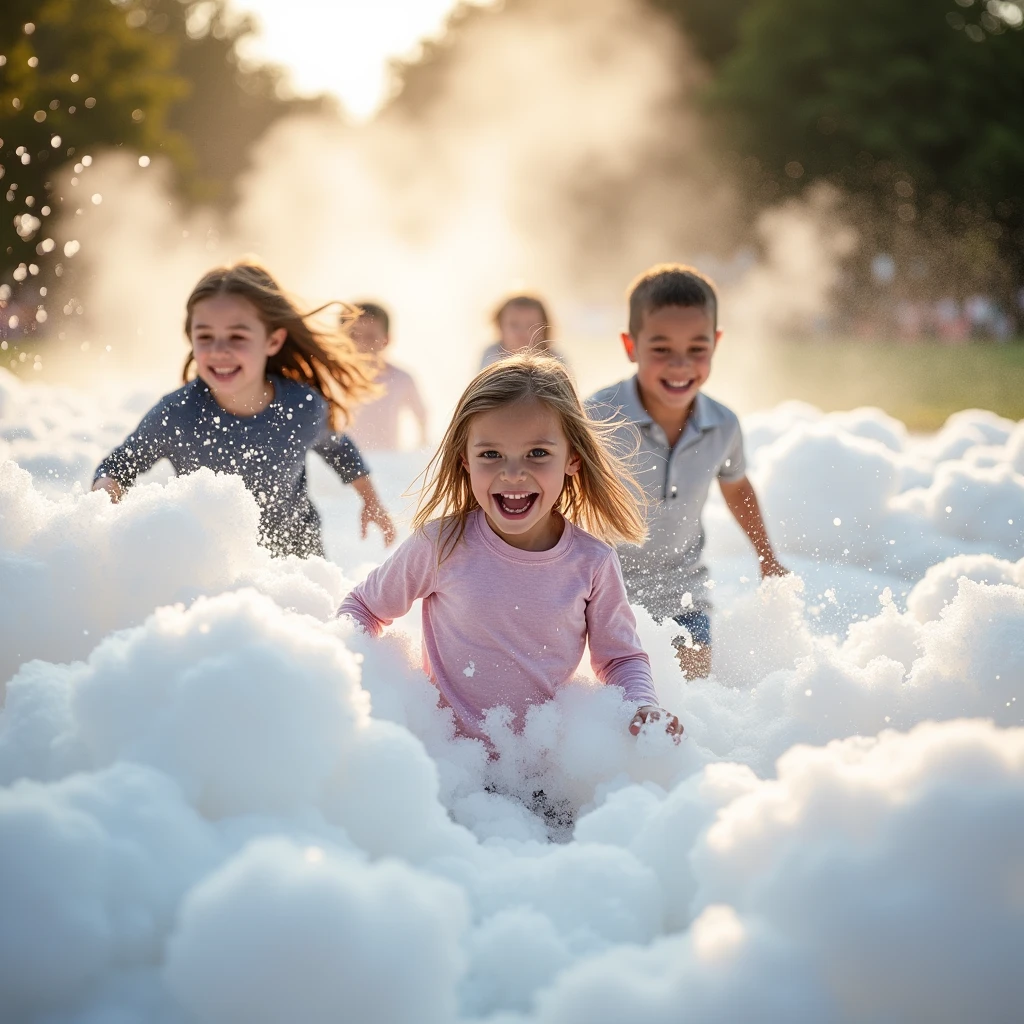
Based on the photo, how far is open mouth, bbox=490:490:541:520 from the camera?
2238mm

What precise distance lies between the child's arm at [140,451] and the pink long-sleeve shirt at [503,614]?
1018 mm

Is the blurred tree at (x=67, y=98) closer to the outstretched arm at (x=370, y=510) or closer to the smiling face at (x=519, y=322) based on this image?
the smiling face at (x=519, y=322)

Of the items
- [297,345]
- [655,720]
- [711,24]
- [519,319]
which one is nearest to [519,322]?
[519,319]

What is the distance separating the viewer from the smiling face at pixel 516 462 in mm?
2229

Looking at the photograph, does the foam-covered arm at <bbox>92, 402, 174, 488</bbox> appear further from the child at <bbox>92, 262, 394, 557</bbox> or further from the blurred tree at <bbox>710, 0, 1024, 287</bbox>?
the blurred tree at <bbox>710, 0, 1024, 287</bbox>

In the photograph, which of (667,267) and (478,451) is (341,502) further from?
(478,451)

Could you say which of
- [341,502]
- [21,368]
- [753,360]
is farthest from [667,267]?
[753,360]

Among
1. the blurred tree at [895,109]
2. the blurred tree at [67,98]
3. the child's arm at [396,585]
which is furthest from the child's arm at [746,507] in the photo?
the blurred tree at [895,109]

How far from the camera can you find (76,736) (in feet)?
5.40

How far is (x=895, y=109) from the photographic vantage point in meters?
20.6

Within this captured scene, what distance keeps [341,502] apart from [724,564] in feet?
4.74

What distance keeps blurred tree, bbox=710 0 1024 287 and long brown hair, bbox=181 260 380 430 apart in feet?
60.5

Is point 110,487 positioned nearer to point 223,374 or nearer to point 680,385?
point 223,374

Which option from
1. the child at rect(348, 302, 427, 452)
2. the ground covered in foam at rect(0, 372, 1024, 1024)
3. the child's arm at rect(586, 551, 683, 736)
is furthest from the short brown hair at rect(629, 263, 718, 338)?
the child at rect(348, 302, 427, 452)
